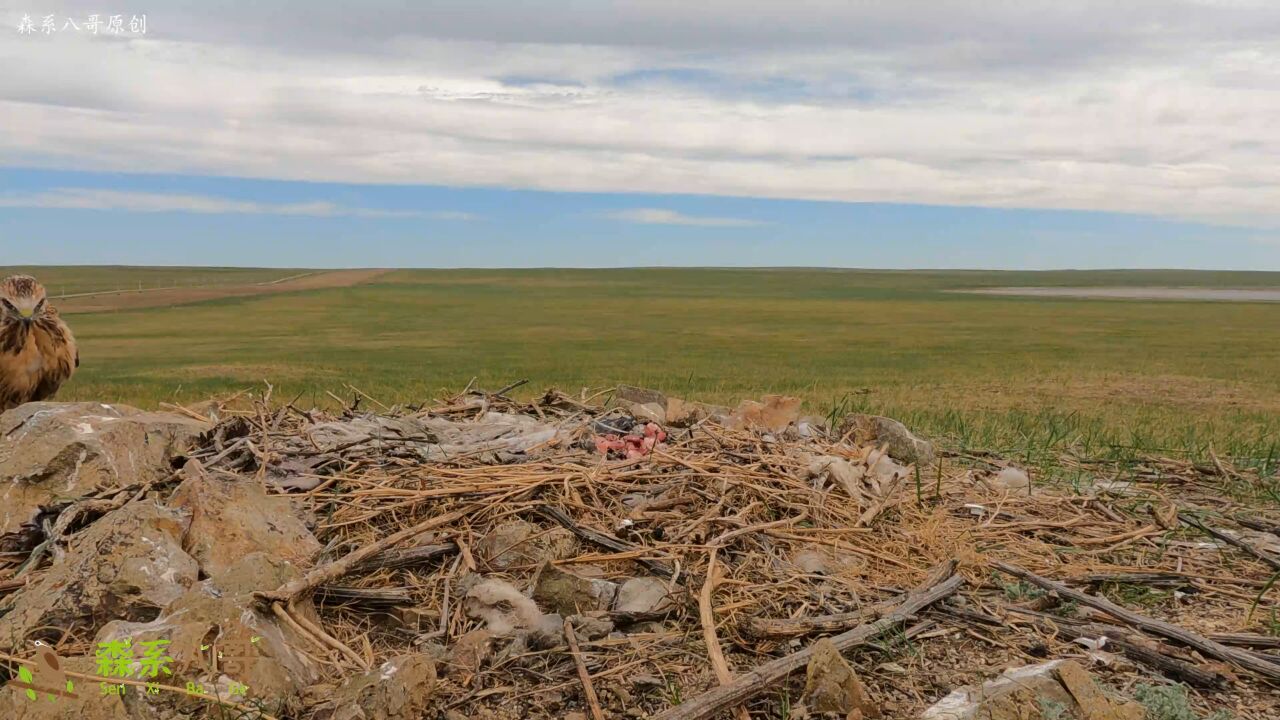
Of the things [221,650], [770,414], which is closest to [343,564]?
[221,650]

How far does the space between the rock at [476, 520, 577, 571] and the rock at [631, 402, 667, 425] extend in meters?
2.21

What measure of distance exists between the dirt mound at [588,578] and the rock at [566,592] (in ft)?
0.04

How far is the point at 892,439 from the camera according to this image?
7.09m

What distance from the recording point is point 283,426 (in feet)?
22.9

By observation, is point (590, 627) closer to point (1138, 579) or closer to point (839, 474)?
point (839, 474)

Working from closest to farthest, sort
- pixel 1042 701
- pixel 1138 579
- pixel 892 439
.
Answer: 1. pixel 1042 701
2. pixel 1138 579
3. pixel 892 439

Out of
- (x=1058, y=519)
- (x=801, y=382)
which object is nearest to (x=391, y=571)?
(x=1058, y=519)

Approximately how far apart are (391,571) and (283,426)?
2.45 metres

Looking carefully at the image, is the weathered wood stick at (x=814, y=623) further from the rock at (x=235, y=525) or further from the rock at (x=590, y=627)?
the rock at (x=235, y=525)

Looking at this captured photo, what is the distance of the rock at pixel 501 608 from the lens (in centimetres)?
443

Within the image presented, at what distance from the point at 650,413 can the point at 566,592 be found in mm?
2864

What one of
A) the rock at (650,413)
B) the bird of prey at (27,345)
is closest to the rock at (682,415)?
the rock at (650,413)

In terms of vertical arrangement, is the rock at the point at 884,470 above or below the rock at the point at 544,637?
above

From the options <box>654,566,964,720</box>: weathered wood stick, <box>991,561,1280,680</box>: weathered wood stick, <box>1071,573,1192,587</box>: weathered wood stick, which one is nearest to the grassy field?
<box>1071,573,1192,587</box>: weathered wood stick
